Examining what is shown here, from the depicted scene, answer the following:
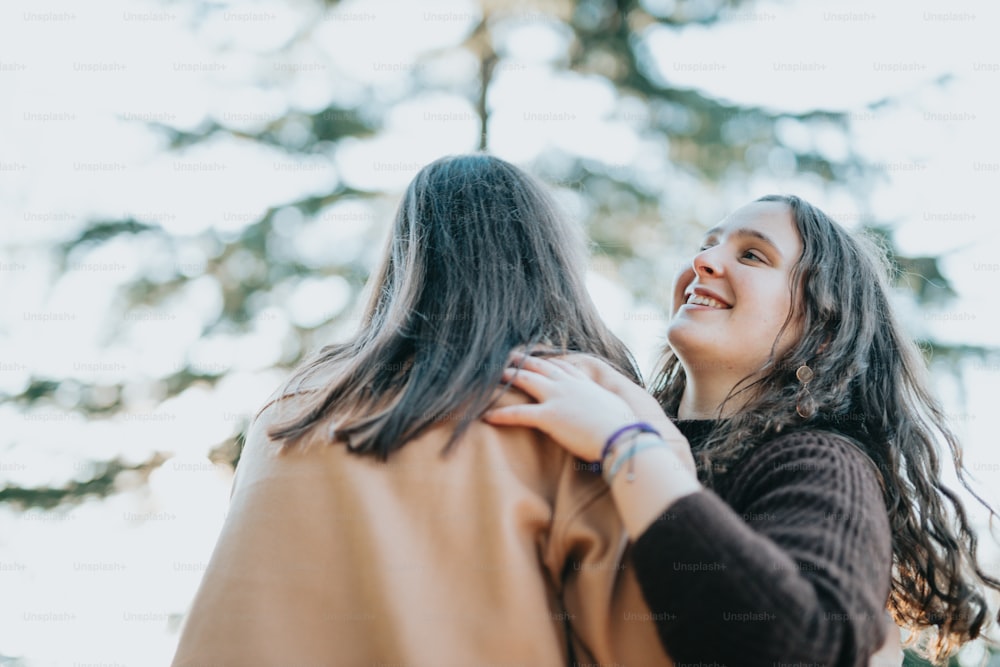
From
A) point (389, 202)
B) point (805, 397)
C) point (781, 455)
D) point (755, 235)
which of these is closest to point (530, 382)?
point (781, 455)

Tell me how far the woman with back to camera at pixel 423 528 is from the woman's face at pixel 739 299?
0.60 meters

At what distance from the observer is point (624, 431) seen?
154cm

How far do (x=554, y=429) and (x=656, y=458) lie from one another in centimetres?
18

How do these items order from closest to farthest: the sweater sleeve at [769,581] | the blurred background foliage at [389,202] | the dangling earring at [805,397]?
1. the sweater sleeve at [769,581]
2. the dangling earring at [805,397]
3. the blurred background foliage at [389,202]

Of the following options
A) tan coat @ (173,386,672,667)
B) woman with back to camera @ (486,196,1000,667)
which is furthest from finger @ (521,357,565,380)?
tan coat @ (173,386,672,667)

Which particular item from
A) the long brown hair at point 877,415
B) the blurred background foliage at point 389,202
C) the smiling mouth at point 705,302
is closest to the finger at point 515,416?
the long brown hair at point 877,415

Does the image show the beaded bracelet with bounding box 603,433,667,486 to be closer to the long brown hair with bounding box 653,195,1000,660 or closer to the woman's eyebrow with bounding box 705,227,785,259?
the long brown hair with bounding box 653,195,1000,660

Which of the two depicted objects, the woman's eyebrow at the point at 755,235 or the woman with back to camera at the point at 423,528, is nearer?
the woman with back to camera at the point at 423,528

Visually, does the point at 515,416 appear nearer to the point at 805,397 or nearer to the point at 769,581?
the point at 769,581

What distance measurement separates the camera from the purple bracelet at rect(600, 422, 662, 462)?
151 cm

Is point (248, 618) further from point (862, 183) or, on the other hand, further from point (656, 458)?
point (862, 183)

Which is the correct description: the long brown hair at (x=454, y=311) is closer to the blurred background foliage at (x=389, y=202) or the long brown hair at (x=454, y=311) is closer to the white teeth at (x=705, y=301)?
the white teeth at (x=705, y=301)

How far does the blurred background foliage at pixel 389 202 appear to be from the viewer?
5195 millimetres

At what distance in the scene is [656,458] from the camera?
149 cm
